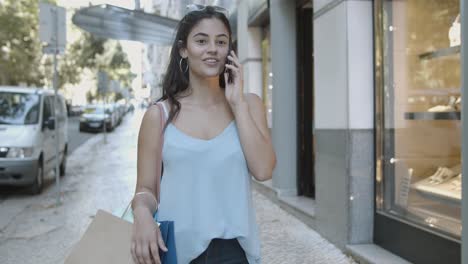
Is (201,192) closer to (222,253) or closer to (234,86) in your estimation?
(222,253)

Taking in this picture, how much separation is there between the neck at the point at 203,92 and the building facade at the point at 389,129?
2876mm

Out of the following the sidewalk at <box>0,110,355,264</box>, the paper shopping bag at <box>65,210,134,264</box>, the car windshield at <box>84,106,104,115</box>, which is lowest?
the sidewalk at <box>0,110,355,264</box>

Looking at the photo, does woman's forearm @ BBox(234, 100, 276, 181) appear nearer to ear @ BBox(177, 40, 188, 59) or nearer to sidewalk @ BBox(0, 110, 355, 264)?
ear @ BBox(177, 40, 188, 59)

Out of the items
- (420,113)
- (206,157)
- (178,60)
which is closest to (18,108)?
(420,113)

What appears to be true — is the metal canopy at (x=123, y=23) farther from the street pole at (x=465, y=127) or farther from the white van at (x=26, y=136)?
the street pole at (x=465, y=127)

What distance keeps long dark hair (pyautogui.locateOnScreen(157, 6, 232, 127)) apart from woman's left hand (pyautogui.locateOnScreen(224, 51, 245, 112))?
82mm

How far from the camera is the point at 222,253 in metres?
1.87

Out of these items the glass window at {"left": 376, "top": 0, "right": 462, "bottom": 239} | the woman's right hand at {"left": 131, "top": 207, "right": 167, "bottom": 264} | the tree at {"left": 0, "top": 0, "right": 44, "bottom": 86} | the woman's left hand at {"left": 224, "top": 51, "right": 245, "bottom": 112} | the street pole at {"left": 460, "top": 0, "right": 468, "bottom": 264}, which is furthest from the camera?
the tree at {"left": 0, "top": 0, "right": 44, "bottom": 86}

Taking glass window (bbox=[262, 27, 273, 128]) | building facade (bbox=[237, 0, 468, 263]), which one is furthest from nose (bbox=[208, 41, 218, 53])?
glass window (bbox=[262, 27, 273, 128])

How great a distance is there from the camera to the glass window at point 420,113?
15.4 feet

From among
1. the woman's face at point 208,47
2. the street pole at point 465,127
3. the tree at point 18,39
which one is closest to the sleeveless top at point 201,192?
the woman's face at point 208,47

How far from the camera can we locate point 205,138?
6.15ft

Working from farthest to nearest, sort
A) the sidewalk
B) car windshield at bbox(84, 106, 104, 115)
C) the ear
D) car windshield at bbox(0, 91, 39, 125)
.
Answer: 1. car windshield at bbox(84, 106, 104, 115)
2. car windshield at bbox(0, 91, 39, 125)
3. the sidewalk
4. the ear

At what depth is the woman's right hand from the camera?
1660mm
